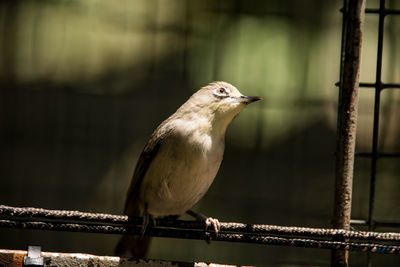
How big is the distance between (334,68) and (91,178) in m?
2.07

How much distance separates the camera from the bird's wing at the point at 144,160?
8.64ft

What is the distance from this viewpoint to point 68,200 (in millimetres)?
3732

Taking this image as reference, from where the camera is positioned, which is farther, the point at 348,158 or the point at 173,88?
the point at 173,88

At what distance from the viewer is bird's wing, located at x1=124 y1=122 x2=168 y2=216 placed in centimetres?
263

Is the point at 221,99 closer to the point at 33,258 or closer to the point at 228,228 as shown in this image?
the point at 228,228

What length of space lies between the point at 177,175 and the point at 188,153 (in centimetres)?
14

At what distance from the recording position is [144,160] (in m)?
2.70

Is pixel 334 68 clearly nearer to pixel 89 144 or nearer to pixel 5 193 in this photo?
pixel 89 144

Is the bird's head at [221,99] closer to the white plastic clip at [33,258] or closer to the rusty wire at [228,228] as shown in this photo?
the rusty wire at [228,228]

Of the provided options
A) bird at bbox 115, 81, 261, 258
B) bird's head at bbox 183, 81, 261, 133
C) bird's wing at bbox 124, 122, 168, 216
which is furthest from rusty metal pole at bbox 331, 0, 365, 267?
bird's wing at bbox 124, 122, 168, 216

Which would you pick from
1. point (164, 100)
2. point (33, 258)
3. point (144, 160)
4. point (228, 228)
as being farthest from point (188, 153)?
point (164, 100)

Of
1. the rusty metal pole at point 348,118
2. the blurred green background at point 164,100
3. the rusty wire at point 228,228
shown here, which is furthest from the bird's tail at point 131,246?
the rusty metal pole at point 348,118

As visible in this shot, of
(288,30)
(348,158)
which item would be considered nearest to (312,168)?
(288,30)

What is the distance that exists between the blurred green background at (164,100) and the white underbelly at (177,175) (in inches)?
39.8
